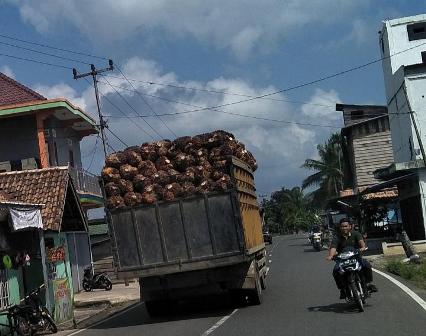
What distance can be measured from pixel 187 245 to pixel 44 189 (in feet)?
20.8

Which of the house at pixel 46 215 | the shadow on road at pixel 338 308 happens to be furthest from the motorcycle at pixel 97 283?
the shadow on road at pixel 338 308

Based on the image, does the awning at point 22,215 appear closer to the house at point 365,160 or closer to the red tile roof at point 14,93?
the red tile roof at point 14,93

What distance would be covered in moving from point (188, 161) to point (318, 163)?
45484mm

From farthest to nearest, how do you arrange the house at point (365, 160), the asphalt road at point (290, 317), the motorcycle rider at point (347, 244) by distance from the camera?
the house at point (365, 160), the motorcycle rider at point (347, 244), the asphalt road at point (290, 317)

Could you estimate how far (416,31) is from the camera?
36062mm

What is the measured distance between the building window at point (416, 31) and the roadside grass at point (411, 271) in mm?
19280

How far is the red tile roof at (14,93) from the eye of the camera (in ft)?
91.3

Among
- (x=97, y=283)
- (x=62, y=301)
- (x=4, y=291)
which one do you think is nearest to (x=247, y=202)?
(x=62, y=301)

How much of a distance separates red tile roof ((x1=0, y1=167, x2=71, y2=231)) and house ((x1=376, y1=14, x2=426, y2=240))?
15.6 metres

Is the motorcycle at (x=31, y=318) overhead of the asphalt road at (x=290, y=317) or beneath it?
overhead

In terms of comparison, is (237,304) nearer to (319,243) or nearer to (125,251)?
(125,251)

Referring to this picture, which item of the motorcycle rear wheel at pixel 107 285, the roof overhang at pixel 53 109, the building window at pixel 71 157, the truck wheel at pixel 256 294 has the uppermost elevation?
the roof overhang at pixel 53 109

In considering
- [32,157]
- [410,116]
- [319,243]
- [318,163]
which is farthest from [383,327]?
[318,163]

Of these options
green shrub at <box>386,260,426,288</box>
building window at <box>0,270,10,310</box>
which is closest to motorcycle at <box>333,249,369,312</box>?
green shrub at <box>386,260,426,288</box>
